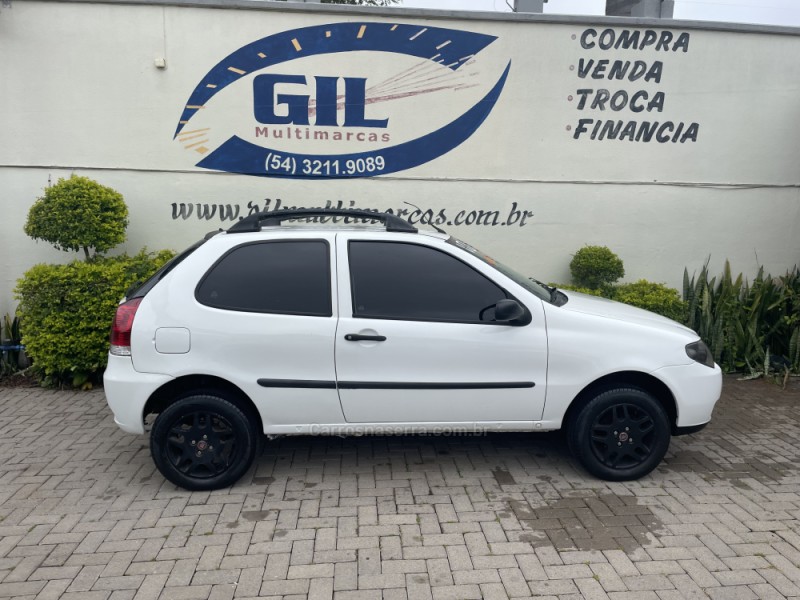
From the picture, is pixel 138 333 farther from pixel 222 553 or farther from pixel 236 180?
pixel 236 180

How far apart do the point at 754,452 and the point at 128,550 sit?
4.35 metres

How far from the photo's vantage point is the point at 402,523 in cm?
353

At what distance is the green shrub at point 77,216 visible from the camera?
560cm

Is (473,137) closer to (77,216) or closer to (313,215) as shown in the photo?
(313,215)

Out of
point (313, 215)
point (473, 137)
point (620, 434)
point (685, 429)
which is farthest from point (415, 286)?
point (473, 137)

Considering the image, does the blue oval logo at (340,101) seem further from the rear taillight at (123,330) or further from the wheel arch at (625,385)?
the wheel arch at (625,385)

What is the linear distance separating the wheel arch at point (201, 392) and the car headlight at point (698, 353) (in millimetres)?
2812

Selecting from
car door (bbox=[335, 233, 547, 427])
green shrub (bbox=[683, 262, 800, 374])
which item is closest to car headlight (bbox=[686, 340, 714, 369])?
car door (bbox=[335, 233, 547, 427])

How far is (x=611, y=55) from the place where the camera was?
6.59 m

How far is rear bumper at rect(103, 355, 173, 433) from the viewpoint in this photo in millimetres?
3729

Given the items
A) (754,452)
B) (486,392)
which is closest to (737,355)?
(754,452)

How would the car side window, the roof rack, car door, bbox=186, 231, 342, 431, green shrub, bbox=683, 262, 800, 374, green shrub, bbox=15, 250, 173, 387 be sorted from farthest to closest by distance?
green shrub, bbox=683, 262, 800, 374
green shrub, bbox=15, 250, 173, 387
the roof rack
the car side window
car door, bbox=186, 231, 342, 431

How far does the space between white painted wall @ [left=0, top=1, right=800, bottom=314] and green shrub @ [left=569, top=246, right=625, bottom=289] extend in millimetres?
254

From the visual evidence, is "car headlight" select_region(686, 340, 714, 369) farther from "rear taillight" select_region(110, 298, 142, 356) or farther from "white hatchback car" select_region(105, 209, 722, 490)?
"rear taillight" select_region(110, 298, 142, 356)
